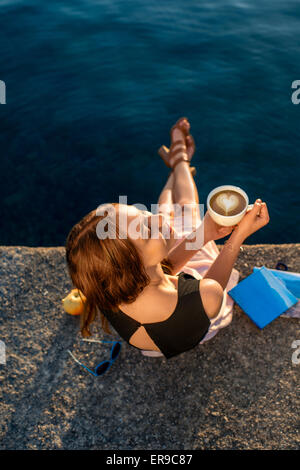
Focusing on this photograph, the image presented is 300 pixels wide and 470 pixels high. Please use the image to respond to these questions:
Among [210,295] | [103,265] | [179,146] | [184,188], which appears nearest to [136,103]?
[179,146]

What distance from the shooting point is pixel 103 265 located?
1.98 m

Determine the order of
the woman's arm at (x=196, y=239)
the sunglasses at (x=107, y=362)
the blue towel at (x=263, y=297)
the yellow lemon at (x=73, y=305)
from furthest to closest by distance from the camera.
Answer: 1. the yellow lemon at (x=73, y=305)
2. the blue towel at (x=263, y=297)
3. the sunglasses at (x=107, y=362)
4. the woman's arm at (x=196, y=239)

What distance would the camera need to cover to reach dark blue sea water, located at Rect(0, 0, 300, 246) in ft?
17.9

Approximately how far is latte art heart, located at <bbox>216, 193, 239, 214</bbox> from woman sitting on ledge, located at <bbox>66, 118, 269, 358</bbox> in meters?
0.19

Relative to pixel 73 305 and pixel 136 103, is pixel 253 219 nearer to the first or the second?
pixel 73 305

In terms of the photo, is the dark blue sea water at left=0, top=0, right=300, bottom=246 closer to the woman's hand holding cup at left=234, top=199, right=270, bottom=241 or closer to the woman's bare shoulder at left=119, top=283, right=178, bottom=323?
the woman's hand holding cup at left=234, top=199, right=270, bottom=241

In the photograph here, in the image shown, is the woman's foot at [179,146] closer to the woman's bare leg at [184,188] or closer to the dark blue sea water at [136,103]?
the woman's bare leg at [184,188]

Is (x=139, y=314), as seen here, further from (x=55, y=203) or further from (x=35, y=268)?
(x=55, y=203)

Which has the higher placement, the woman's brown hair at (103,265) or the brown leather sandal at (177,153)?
the woman's brown hair at (103,265)

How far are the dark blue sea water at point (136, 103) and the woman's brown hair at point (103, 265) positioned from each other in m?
3.14

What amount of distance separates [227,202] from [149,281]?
74 centimetres

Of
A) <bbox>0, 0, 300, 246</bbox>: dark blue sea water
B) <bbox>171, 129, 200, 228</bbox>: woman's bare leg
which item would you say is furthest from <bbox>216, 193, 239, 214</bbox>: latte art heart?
<bbox>0, 0, 300, 246</bbox>: dark blue sea water

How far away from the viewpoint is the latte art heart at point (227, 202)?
7.77ft

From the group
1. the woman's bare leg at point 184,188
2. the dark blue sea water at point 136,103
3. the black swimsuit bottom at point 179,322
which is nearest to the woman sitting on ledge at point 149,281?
the black swimsuit bottom at point 179,322
